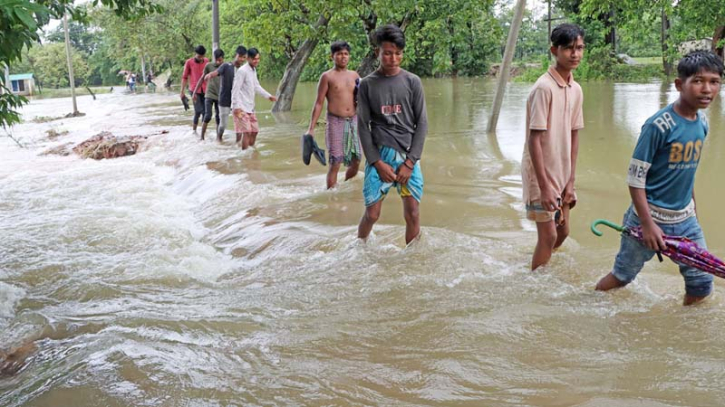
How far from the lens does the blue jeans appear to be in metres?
3.31

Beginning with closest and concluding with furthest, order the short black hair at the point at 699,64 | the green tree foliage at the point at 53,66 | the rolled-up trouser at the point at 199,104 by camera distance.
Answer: the short black hair at the point at 699,64 < the rolled-up trouser at the point at 199,104 < the green tree foliage at the point at 53,66

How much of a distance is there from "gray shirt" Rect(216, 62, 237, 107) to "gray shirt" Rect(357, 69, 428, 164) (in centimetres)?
669

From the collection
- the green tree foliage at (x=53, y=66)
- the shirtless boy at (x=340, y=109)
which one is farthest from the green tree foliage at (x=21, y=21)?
the green tree foliage at (x=53, y=66)

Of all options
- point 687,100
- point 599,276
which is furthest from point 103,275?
point 687,100

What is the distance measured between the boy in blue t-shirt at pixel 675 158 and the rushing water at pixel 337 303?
2.11 feet

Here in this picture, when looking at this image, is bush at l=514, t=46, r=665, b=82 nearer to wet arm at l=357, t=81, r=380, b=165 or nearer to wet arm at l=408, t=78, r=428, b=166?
wet arm at l=408, t=78, r=428, b=166

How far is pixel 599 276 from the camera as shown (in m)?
Answer: 4.41

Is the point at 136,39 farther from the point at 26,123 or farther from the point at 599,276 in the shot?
the point at 599,276

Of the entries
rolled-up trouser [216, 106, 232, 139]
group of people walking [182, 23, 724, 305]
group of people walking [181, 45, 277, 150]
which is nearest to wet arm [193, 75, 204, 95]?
group of people walking [181, 45, 277, 150]

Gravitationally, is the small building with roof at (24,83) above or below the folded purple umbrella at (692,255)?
above

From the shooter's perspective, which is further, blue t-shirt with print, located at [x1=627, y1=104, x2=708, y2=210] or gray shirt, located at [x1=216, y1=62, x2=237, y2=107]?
gray shirt, located at [x1=216, y1=62, x2=237, y2=107]

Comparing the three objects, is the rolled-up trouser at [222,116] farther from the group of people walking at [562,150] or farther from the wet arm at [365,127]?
the wet arm at [365,127]

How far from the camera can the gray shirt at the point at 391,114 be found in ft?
15.1

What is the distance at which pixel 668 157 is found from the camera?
3160 millimetres
